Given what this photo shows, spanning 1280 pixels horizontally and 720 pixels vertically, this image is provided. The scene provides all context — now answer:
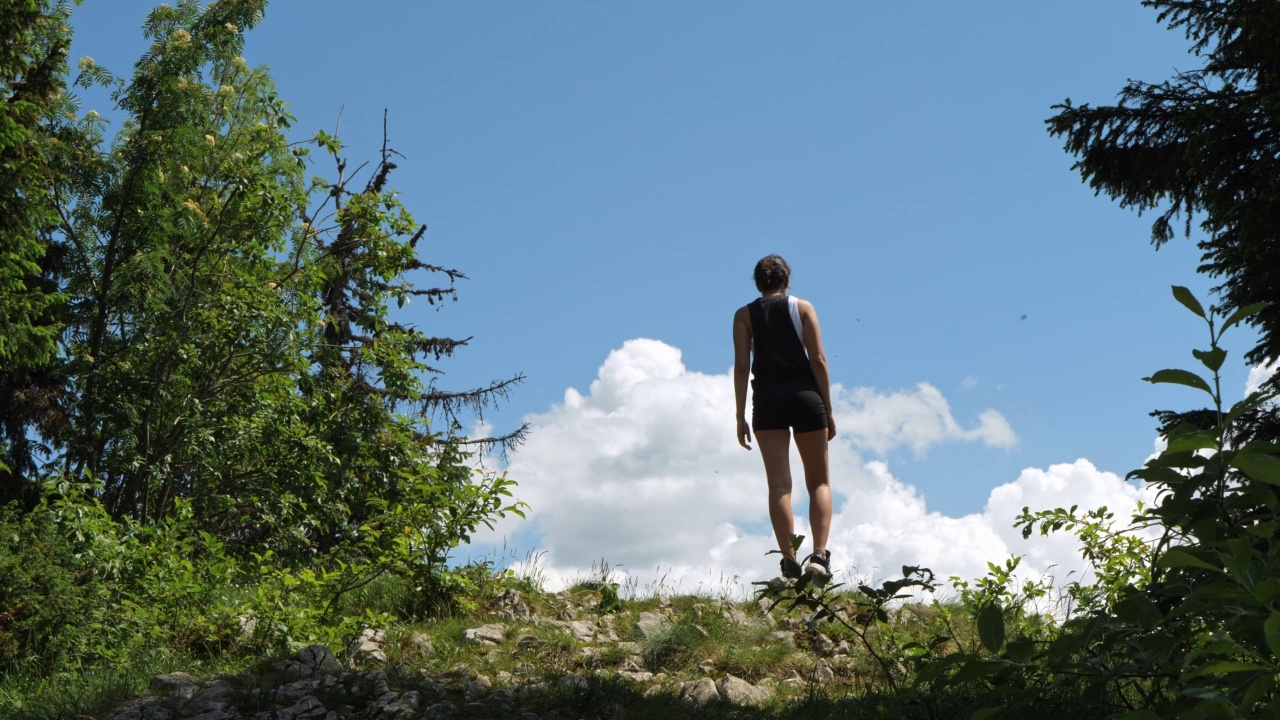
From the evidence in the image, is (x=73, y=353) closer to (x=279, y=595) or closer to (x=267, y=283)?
(x=267, y=283)

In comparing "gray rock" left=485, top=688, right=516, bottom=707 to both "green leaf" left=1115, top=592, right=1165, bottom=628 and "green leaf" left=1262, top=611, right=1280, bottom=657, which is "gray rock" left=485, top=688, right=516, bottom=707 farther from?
"green leaf" left=1262, top=611, right=1280, bottom=657

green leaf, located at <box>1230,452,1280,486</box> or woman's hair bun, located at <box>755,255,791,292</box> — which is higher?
woman's hair bun, located at <box>755,255,791,292</box>

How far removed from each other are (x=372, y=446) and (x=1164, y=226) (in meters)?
9.62

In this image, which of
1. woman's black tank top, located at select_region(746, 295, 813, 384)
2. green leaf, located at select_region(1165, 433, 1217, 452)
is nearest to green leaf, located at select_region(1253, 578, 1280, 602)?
green leaf, located at select_region(1165, 433, 1217, 452)

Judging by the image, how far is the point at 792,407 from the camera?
26.2 feet

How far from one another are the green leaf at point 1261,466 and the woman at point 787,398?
5911 millimetres

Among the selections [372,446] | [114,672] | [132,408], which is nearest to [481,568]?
[114,672]

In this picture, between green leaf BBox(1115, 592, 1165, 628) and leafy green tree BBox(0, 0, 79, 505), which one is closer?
green leaf BBox(1115, 592, 1165, 628)

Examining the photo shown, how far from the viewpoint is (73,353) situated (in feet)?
46.4

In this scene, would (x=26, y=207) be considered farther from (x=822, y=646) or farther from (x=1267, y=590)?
(x=1267, y=590)

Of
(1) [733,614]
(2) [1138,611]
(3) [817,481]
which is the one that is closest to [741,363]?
(3) [817,481]

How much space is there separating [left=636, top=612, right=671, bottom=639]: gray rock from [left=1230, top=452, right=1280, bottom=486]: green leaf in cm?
473

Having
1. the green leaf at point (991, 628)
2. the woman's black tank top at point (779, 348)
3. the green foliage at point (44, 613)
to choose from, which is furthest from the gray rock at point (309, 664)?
the green leaf at point (991, 628)

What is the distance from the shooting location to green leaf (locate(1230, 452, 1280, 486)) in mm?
1976
